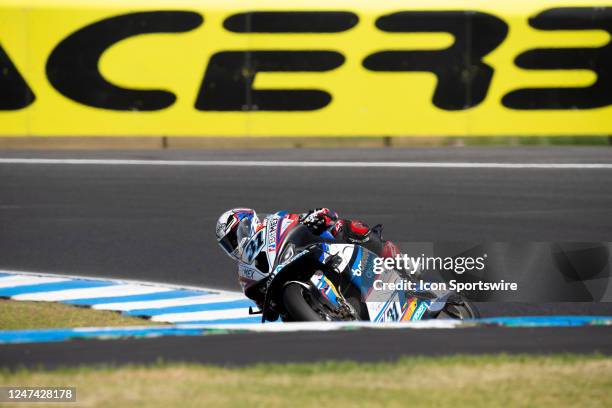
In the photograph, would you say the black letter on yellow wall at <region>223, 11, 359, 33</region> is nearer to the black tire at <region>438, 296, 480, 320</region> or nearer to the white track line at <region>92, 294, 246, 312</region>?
the white track line at <region>92, 294, 246, 312</region>

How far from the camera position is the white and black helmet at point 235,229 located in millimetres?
8344

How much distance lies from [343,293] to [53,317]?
2653 mm

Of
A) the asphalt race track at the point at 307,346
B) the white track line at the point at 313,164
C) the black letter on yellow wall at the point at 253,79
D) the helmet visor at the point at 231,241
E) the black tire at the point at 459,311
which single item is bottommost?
the white track line at the point at 313,164

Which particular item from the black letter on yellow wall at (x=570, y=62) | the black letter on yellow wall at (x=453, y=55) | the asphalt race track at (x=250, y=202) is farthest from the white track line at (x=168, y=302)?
the black letter on yellow wall at (x=570, y=62)

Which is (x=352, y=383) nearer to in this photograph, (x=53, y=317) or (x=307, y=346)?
(x=307, y=346)

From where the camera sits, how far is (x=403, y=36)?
20016 mm

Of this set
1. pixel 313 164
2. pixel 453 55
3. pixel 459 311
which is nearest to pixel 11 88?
pixel 313 164

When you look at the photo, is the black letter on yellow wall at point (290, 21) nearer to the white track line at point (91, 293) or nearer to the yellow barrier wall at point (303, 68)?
the yellow barrier wall at point (303, 68)

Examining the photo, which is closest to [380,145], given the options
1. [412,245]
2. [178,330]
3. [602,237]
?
[602,237]

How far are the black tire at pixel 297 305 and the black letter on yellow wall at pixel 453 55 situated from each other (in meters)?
12.2

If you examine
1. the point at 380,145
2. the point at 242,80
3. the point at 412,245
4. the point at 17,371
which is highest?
the point at 17,371

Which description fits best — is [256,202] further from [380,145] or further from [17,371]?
[17,371]

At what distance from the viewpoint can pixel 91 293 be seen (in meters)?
10.6

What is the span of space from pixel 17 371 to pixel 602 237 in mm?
8059
